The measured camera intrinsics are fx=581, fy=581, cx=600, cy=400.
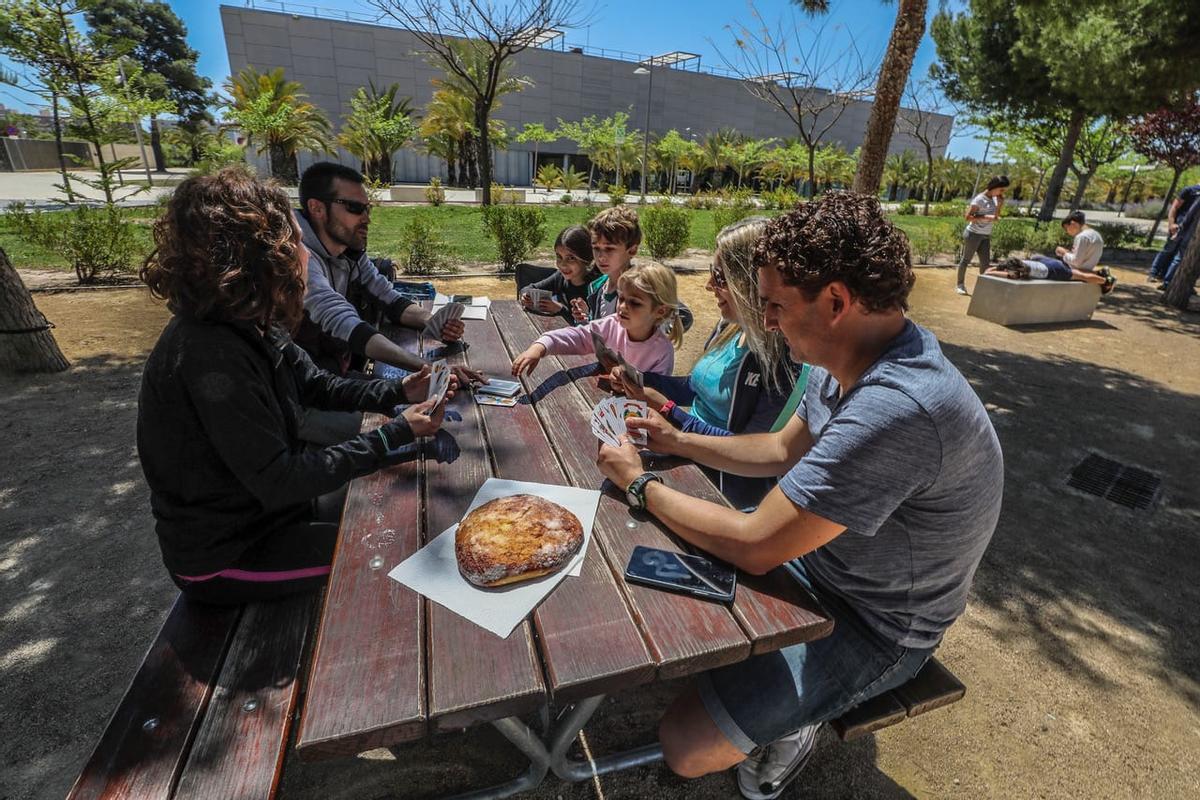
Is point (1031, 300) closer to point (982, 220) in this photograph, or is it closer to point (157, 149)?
point (982, 220)

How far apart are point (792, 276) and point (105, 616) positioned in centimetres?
302

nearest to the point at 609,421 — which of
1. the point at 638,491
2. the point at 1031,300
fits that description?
the point at 638,491

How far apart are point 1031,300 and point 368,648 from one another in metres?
9.13

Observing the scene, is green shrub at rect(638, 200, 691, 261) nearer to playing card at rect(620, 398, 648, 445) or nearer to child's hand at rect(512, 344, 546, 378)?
child's hand at rect(512, 344, 546, 378)

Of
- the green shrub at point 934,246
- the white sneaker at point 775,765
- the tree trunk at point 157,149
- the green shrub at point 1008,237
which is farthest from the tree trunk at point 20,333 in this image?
the tree trunk at point 157,149

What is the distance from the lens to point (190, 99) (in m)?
45.3

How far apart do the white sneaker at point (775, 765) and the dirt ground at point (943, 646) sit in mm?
99

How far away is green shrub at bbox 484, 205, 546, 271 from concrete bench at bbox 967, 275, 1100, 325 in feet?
21.2

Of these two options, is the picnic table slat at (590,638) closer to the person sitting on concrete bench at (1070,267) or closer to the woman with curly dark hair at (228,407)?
the woman with curly dark hair at (228,407)

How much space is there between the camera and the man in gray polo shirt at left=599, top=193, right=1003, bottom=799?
1.23 m

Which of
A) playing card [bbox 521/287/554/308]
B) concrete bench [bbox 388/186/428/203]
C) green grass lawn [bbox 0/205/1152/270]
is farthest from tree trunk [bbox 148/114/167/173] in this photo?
playing card [bbox 521/287/554/308]

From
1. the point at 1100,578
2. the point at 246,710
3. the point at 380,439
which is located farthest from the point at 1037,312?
the point at 246,710

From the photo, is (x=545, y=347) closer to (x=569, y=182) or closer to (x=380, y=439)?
(x=380, y=439)

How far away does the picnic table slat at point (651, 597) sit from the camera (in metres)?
1.20
